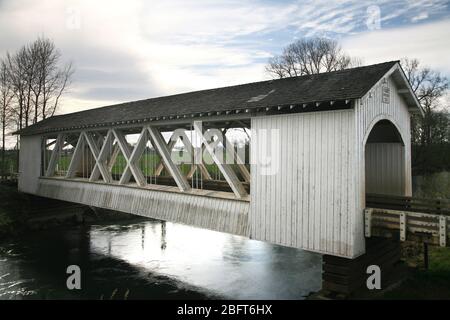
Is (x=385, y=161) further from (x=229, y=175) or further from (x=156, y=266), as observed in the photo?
(x=156, y=266)

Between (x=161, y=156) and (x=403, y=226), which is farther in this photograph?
(x=161, y=156)

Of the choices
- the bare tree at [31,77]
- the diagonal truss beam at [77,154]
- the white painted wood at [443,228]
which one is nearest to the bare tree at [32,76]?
the bare tree at [31,77]

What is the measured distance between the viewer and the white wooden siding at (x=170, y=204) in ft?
33.0

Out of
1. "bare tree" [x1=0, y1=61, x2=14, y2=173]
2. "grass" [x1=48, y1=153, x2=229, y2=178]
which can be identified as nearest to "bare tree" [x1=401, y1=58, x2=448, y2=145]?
"grass" [x1=48, y1=153, x2=229, y2=178]

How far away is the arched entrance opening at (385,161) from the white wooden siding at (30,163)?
1723 centimetres

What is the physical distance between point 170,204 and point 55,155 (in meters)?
9.73

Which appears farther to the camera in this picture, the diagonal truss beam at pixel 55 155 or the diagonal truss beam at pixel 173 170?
the diagonal truss beam at pixel 55 155

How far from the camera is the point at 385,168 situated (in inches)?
451

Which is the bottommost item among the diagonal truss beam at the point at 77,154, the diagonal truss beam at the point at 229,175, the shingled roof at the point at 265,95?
the diagonal truss beam at the point at 229,175

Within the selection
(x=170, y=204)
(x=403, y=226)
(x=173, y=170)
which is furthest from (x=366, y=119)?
(x=170, y=204)

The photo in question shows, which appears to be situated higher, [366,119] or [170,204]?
[366,119]

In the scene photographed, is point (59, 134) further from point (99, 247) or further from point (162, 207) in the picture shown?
point (162, 207)

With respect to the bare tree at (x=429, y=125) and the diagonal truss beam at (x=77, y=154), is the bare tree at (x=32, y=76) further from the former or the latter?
the bare tree at (x=429, y=125)

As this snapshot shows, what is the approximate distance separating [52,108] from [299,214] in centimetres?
2863
